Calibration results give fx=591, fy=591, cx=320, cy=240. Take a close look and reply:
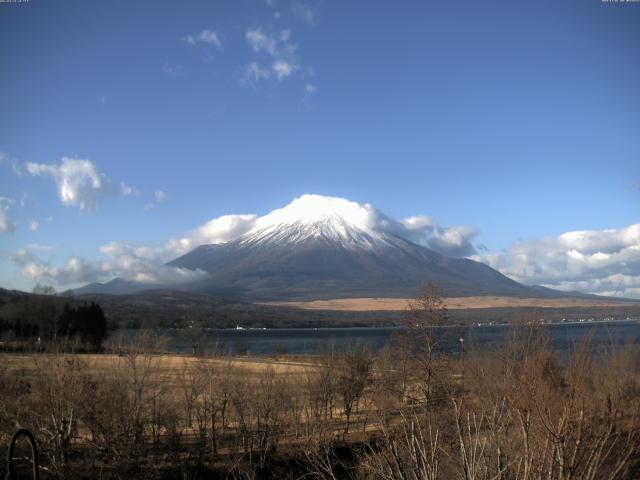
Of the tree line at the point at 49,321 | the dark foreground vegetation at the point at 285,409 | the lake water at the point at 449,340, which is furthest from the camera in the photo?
the tree line at the point at 49,321

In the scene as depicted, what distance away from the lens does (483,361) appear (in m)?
34.1

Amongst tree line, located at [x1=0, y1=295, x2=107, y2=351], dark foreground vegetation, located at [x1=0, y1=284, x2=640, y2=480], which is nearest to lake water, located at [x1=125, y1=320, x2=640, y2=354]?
dark foreground vegetation, located at [x1=0, y1=284, x2=640, y2=480]

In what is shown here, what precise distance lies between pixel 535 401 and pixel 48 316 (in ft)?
326

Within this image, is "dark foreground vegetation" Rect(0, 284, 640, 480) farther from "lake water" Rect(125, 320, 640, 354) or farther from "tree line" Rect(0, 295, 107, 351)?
"tree line" Rect(0, 295, 107, 351)

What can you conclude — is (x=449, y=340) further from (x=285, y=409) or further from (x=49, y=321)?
(x=49, y=321)

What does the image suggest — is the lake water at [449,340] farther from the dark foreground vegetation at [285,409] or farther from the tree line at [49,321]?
the tree line at [49,321]

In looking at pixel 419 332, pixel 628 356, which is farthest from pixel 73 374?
pixel 628 356

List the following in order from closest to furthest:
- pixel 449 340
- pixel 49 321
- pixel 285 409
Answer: pixel 285 409 < pixel 449 340 < pixel 49 321

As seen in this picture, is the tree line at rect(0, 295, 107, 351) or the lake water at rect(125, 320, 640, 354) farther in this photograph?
the tree line at rect(0, 295, 107, 351)

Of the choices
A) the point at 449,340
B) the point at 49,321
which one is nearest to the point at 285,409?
the point at 449,340

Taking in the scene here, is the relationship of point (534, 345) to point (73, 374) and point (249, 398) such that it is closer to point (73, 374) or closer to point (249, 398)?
point (249, 398)

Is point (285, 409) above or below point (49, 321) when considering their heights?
below

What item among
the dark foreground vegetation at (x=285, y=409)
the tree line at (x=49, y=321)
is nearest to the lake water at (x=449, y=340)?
the dark foreground vegetation at (x=285, y=409)

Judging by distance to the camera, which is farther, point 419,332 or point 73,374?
point 419,332
